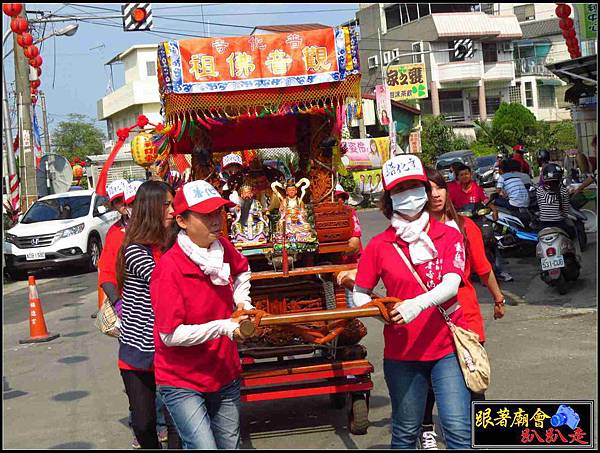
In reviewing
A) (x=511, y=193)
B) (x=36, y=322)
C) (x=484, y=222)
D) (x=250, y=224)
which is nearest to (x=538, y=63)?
Answer: (x=511, y=193)

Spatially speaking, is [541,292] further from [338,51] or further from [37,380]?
[37,380]

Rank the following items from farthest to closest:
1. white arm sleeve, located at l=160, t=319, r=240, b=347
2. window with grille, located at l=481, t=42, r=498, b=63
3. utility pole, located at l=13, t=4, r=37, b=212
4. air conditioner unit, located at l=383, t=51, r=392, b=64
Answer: window with grille, located at l=481, t=42, r=498, b=63 < air conditioner unit, located at l=383, t=51, r=392, b=64 < utility pole, located at l=13, t=4, r=37, b=212 < white arm sleeve, located at l=160, t=319, r=240, b=347

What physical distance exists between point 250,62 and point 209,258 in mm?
3119

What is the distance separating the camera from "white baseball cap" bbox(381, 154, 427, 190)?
170 inches

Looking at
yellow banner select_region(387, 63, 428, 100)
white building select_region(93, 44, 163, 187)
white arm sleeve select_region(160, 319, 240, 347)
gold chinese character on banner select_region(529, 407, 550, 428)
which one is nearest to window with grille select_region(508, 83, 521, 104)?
yellow banner select_region(387, 63, 428, 100)

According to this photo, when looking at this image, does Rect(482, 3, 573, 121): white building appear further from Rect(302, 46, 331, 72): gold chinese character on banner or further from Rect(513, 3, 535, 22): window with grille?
Rect(302, 46, 331, 72): gold chinese character on banner

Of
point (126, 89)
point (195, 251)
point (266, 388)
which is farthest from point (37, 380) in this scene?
point (126, 89)

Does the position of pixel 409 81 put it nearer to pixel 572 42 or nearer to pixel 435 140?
pixel 435 140

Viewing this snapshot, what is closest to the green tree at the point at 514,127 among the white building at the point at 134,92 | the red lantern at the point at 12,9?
the white building at the point at 134,92

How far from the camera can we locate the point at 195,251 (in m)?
4.11

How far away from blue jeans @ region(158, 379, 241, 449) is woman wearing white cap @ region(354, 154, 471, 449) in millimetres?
832

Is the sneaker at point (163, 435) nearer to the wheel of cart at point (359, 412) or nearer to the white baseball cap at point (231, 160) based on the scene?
the wheel of cart at point (359, 412)

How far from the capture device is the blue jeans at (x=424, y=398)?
4.13 metres

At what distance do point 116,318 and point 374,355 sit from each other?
391cm
